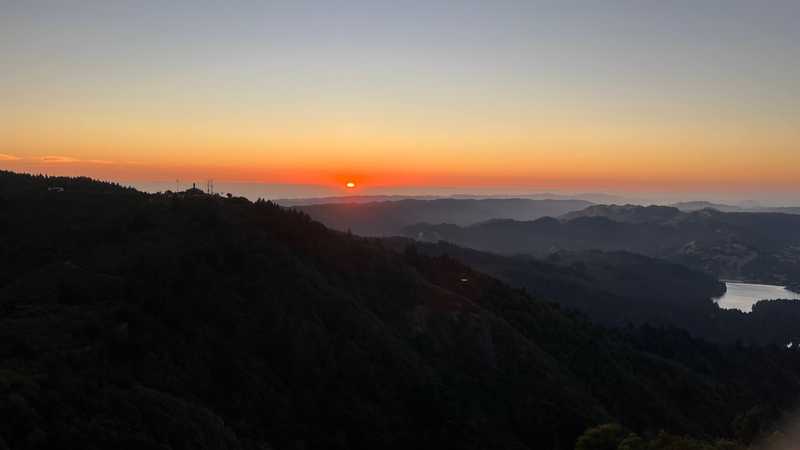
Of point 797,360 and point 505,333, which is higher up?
point 505,333

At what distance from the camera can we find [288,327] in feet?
190

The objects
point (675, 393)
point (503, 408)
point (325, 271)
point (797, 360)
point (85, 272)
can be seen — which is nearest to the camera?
point (85, 272)

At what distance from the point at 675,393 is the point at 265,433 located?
287 ft

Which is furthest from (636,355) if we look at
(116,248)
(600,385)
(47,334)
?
(47,334)

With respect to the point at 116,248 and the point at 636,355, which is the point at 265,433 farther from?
the point at 636,355

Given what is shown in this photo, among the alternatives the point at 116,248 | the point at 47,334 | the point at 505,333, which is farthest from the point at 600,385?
the point at 47,334

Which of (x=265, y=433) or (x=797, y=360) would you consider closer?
(x=265, y=433)

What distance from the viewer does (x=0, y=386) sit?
29.4 metres

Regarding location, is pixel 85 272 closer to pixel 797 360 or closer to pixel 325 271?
pixel 325 271

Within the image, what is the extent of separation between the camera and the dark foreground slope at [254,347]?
1384 inches

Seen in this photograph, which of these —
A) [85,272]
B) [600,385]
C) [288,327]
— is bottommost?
[600,385]

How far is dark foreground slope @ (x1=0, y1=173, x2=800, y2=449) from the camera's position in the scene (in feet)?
115

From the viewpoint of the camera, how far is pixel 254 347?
53844 millimetres

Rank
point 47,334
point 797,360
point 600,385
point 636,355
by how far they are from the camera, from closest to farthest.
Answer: point 47,334 < point 600,385 < point 636,355 < point 797,360
